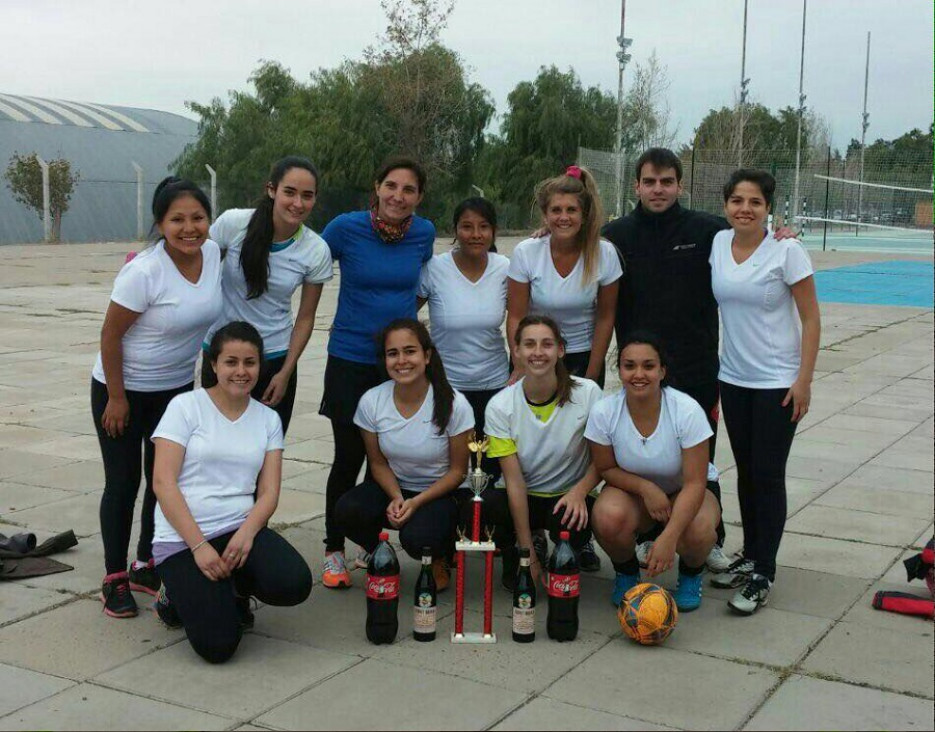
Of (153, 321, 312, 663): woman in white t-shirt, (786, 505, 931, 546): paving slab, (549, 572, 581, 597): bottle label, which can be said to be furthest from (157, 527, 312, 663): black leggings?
(786, 505, 931, 546): paving slab

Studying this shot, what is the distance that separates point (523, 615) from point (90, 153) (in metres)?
41.6

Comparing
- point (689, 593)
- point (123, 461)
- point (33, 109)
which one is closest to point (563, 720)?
point (689, 593)

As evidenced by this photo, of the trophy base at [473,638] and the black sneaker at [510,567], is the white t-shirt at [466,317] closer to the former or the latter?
the black sneaker at [510,567]

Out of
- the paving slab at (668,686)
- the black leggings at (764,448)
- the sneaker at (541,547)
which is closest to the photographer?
the paving slab at (668,686)

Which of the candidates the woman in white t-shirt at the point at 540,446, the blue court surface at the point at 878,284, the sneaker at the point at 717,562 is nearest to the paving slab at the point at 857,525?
the sneaker at the point at 717,562

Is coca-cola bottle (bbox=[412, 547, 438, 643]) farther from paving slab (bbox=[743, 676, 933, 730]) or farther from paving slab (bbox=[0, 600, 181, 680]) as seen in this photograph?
paving slab (bbox=[743, 676, 933, 730])

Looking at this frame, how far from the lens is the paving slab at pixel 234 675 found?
374 cm

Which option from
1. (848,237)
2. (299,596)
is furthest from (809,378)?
(848,237)

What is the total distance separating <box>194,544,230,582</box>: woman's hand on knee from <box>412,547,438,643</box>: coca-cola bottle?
27.3 inches

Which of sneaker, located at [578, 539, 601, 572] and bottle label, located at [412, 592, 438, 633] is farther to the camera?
sneaker, located at [578, 539, 601, 572]

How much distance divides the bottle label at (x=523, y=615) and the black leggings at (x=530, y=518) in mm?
504

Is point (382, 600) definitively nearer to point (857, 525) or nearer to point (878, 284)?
point (857, 525)

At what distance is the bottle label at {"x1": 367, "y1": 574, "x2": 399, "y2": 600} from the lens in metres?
4.23

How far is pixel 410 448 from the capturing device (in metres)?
4.84
